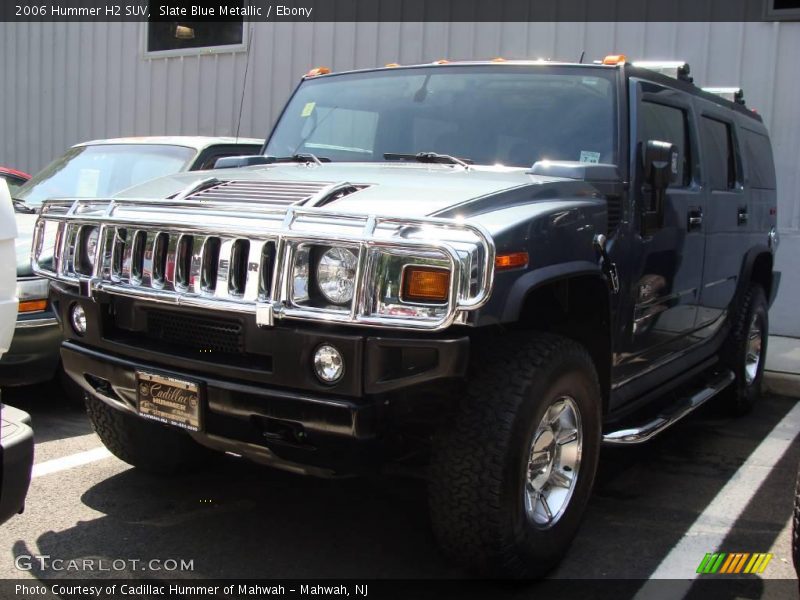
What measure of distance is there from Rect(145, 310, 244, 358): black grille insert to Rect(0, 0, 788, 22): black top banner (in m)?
6.85

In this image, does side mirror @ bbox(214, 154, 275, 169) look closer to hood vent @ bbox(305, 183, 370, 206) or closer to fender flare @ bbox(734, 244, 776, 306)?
hood vent @ bbox(305, 183, 370, 206)

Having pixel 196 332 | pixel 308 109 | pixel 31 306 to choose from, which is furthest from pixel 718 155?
pixel 31 306

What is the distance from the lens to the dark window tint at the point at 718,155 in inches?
184

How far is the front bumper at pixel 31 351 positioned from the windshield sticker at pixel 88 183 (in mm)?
1608

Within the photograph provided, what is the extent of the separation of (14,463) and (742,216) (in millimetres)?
4432

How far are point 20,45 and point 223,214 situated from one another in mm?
13126

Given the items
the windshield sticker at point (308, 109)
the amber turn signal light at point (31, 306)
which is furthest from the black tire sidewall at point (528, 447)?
the amber turn signal light at point (31, 306)

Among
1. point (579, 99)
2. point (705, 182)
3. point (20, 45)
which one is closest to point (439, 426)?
point (579, 99)

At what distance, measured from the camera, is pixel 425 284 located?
2576mm

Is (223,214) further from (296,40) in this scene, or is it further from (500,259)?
(296,40)

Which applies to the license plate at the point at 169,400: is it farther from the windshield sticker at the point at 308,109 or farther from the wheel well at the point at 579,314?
the windshield sticker at the point at 308,109

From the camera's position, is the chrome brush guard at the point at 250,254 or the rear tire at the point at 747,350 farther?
the rear tire at the point at 747,350

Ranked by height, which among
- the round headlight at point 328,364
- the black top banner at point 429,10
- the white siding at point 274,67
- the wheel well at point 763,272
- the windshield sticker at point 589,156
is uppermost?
the black top banner at point 429,10

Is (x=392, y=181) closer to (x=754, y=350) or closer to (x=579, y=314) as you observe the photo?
(x=579, y=314)
